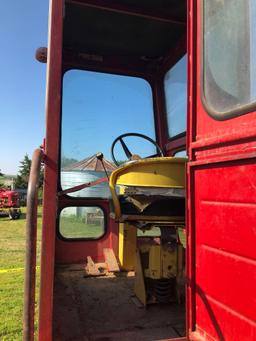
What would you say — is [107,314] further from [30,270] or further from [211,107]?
[211,107]

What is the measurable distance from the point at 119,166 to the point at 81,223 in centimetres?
136

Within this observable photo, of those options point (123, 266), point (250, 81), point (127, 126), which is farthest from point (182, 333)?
point (127, 126)

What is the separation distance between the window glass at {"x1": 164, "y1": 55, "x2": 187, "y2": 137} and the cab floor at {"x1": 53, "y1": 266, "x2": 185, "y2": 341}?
5.20 feet

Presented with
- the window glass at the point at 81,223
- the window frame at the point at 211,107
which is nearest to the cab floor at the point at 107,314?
the window glass at the point at 81,223

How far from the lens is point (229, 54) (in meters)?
1.56

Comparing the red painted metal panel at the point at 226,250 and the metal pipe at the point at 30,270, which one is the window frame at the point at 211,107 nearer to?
the red painted metal panel at the point at 226,250

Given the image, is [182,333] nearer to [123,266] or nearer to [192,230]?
[192,230]

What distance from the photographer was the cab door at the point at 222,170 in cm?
140

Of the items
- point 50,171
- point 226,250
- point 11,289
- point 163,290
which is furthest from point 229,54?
point 11,289

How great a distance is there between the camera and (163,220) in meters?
2.36

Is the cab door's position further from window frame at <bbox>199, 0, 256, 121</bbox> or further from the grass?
the grass

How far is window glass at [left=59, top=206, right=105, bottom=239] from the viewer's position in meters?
3.74

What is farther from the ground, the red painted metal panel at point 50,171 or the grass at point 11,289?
the red painted metal panel at point 50,171

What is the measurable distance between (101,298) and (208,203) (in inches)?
63.2
